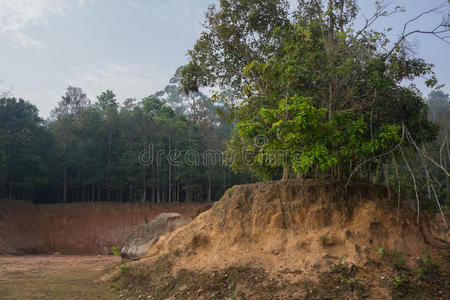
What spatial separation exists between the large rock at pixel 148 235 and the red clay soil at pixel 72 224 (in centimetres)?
1234

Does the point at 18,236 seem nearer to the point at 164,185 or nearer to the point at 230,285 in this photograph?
the point at 164,185

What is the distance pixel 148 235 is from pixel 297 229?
5380 mm

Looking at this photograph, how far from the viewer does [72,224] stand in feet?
91.2

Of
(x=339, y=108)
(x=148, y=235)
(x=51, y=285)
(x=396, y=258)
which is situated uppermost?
(x=339, y=108)

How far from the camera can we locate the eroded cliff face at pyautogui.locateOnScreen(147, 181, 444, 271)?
6.98m

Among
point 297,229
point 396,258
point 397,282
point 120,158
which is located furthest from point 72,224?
point 397,282

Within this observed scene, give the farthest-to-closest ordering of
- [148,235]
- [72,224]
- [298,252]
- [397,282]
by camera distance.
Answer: [72,224]
[148,235]
[298,252]
[397,282]

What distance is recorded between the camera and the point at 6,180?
2789 cm

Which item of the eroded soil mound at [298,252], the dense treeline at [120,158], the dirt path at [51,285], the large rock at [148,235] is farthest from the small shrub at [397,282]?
the dense treeline at [120,158]

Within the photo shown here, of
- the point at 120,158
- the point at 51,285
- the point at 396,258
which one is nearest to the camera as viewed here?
the point at 396,258

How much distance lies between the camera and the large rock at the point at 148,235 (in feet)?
34.5

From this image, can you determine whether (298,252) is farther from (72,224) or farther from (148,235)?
(72,224)

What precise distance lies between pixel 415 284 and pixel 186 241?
516 cm

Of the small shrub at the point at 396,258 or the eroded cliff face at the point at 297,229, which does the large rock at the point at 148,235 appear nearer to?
the eroded cliff face at the point at 297,229
